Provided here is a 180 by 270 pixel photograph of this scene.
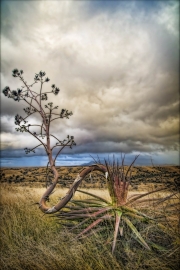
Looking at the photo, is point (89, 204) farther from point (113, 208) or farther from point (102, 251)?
point (102, 251)

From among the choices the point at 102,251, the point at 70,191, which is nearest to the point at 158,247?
the point at 102,251

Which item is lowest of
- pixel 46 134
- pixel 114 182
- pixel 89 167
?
pixel 114 182

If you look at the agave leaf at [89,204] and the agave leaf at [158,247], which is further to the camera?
the agave leaf at [89,204]

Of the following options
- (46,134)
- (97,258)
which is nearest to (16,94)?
(46,134)

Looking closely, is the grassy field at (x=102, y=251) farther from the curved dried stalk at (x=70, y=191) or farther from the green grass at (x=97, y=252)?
the curved dried stalk at (x=70, y=191)

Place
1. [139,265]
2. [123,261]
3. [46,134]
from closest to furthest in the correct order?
[139,265] < [123,261] < [46,134]

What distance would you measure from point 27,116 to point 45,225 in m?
2.79

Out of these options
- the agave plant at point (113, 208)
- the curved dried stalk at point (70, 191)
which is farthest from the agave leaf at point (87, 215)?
the curved dried stalk at point (70, 191)

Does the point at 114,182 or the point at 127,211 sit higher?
the point at 114,182

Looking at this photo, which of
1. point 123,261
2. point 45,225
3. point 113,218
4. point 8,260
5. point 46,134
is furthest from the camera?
point 45,225

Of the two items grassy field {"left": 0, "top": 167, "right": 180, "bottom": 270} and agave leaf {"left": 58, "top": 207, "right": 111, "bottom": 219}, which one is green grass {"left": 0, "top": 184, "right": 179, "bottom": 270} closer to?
grassy field {"left": 0, "top": 167, "right": 180, "bottom": 270}

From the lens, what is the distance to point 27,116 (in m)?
3.90

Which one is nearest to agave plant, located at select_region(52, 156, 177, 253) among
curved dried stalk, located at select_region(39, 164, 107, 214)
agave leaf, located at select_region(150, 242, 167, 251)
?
curved dried stalk, located at select_region(39, 164, 107, 214)

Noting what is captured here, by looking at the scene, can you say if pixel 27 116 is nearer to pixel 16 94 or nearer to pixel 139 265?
pixel 16 94
